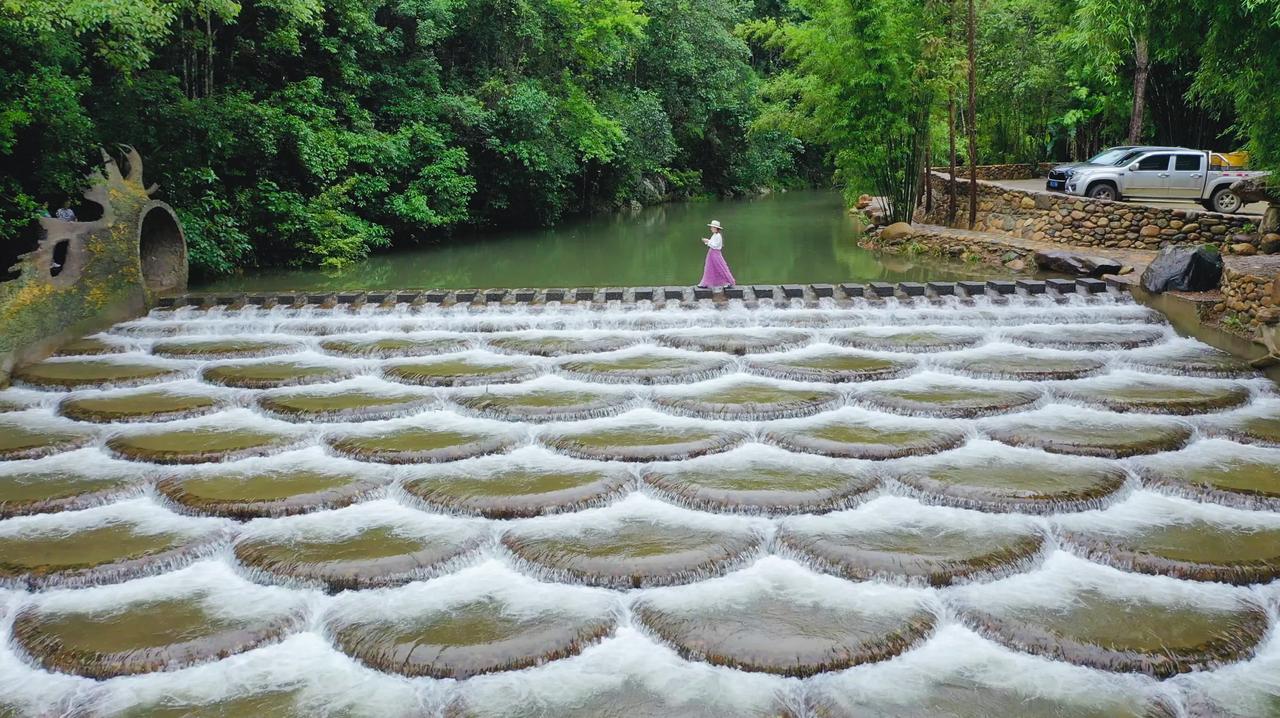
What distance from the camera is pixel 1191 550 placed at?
536cm

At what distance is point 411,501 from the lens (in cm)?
612

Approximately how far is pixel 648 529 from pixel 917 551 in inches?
58.9

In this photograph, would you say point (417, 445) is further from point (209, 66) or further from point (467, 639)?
point (209, 66)

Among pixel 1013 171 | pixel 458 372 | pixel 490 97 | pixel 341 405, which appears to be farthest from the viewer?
pixel 1013 171

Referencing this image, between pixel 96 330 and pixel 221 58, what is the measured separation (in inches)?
347

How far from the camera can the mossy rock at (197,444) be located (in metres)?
6.93

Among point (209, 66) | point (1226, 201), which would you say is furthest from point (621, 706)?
point (1226, 201)

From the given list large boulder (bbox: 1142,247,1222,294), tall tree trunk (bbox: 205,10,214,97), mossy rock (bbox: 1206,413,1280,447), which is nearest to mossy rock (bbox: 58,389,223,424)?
mossy rock (bbox: 1206,413,1280,447)

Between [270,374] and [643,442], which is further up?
[270,374]

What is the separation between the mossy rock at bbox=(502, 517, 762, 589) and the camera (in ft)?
16.8

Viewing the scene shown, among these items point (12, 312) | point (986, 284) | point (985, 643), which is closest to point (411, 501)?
point (985, 643)

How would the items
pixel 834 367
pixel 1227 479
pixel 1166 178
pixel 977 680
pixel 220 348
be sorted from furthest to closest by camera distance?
pixel 1166 178 → pixel 220 348 → pixel 834 367 → pixel 1227 479 → pixel 977 680

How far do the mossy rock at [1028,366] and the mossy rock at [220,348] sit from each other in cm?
669

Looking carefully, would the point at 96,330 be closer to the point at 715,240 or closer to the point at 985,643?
the point at 715,240
